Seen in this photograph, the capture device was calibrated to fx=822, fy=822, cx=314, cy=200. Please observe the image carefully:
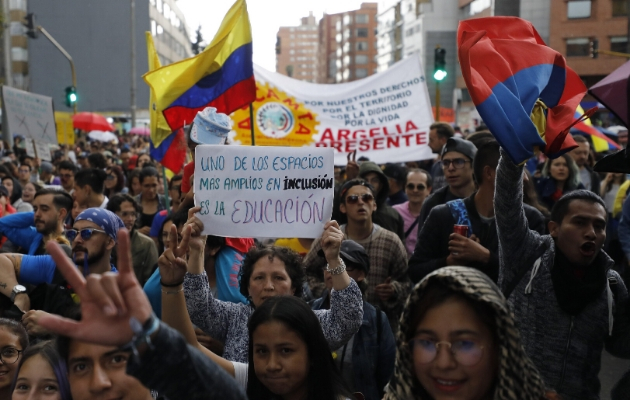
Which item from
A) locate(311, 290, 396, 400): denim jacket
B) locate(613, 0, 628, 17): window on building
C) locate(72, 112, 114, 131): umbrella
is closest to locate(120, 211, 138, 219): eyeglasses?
locate(311, 290, 396, 400): denim jacket

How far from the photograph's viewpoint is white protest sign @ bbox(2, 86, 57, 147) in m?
12.7

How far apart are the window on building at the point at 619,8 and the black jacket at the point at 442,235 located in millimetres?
53037

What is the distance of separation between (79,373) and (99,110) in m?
63.6

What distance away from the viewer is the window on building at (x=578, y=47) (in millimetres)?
54531

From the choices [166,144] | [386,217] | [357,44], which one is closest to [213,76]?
[166,144]

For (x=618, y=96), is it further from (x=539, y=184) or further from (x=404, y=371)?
(x=539, y=184)

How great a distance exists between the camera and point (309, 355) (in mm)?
3059

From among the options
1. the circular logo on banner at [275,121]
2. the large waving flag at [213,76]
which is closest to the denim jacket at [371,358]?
the large waving flag at [213,76]

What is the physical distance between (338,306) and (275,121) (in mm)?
5962

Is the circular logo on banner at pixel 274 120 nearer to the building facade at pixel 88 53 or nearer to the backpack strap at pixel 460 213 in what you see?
the backpack strap at pixel 460 213

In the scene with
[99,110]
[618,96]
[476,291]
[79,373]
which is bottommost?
[79,373]

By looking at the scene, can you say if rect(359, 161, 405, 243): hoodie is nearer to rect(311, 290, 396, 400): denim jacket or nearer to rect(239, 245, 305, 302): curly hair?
rect(311, 290, 396, 400): denim jacket

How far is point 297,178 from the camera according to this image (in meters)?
4.16

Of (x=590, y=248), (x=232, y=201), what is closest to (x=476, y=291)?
(x=590, y=248)
